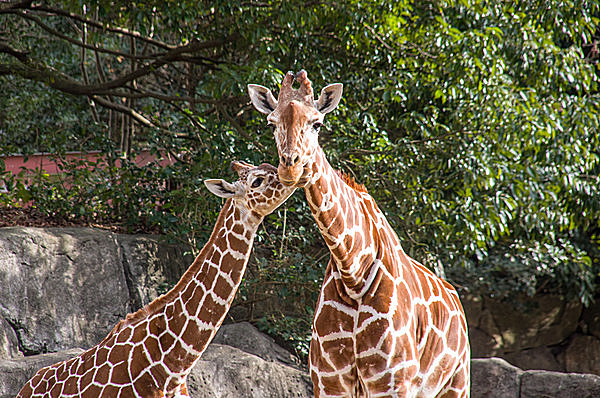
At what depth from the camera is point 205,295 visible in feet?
12.4

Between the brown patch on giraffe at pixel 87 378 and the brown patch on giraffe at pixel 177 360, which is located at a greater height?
the brown patch on giraffe at pixel 177 360

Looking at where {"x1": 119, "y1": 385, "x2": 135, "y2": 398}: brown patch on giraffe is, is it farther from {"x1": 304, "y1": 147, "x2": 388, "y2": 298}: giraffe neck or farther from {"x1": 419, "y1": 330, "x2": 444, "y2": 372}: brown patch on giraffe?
{"x1": 419, "y1": 330, "x2": 444, "y2": 372}: brown patch on giraffe

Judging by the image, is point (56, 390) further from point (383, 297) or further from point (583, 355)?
point (583, 355)

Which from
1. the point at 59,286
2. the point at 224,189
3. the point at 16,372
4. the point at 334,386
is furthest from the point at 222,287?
the point at 59,286

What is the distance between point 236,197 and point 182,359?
37.3 inches

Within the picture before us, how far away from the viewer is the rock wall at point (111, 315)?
505cm

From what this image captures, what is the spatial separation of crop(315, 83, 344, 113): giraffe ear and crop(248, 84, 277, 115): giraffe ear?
0.21 meters

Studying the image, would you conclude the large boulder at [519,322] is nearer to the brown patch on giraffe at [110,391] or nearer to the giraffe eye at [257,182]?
the giraffe eye at [257,182]

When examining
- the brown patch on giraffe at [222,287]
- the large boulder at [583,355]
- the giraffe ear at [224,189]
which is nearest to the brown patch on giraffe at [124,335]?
the brown patch on giraffe at [222,287]

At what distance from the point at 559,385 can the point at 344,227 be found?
381 centimetres

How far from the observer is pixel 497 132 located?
21.9ft

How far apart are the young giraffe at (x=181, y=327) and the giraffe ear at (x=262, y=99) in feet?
2.30

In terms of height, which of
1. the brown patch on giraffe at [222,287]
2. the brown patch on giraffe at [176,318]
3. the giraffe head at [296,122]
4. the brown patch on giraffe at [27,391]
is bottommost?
the brown patch on giraffe at [27,391]

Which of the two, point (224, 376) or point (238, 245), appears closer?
point (238, 245)
